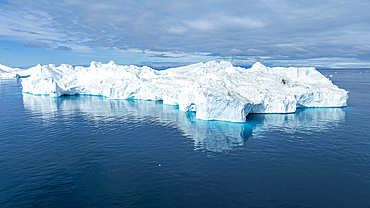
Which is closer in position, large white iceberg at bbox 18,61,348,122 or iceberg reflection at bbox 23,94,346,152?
iceberg reflection at bbox 23,94,346,152

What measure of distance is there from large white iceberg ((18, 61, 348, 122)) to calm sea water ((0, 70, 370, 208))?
3.25 metres

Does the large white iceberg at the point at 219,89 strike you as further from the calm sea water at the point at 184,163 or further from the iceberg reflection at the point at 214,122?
the calm sea water at the point at 184,163

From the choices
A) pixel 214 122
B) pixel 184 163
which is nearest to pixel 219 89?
pixel 214 122

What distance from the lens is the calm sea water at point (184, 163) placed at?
14.9 metres

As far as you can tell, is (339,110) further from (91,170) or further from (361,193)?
(91,170)

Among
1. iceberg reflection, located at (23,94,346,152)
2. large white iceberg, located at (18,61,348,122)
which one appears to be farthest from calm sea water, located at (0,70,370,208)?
large white iceberg, located at (18,61,348,122)

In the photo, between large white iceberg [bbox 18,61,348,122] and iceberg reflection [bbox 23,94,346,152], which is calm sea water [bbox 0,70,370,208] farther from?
large white iceberg [bbox 18,61,348,122]


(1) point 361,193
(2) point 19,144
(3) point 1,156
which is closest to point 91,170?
(3) point 1,156

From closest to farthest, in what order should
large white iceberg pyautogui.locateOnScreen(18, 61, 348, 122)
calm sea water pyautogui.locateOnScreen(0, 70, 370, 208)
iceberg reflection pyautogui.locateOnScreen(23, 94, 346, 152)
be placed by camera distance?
calm sea water pyautogui.locateOnScreen(0, 70, 370, 208) → iceberg reflection pyautogui.locateOnScreen(23, 94, 346, 152) → large white iceberg pyautogui.locateOnScreen(18, 61, 348, 122)

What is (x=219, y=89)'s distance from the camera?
36219mm

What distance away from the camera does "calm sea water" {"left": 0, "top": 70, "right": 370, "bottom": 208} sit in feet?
48.9

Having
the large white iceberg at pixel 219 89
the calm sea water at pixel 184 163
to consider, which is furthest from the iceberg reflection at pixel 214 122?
the large white iceberg at pixel 219 89

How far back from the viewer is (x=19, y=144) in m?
24.2

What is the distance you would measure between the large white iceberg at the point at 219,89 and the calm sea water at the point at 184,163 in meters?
3.25
